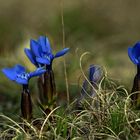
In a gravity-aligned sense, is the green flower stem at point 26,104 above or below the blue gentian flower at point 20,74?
below

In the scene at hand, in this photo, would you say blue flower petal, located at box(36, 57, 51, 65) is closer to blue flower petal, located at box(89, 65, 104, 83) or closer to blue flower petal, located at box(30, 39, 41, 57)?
blue flower petal, located at box(30, 39, 41, 57)

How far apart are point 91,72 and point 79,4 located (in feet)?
10.7

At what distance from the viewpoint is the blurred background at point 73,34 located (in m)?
4.45

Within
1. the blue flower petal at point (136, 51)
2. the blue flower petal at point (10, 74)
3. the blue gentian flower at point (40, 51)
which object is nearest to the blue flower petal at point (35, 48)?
the blue gentian flower at point (40, 51)

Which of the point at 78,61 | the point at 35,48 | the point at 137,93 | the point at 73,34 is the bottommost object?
the point at 137,93

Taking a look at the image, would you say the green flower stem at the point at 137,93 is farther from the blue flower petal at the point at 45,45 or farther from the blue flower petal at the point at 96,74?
the blue flower petal at the point at 45,45

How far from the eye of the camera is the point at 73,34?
5.45 metres

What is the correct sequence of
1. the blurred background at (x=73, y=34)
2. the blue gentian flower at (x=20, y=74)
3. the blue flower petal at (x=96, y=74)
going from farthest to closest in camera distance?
the blurred background at (x=73, y=34)
the blue flower petal at (x=96, y=74)
the blue gentian flower at (x=20, y=74)

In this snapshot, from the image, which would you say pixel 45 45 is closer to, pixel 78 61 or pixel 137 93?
pixel 137 93

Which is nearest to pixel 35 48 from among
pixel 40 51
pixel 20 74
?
pixel 40 51

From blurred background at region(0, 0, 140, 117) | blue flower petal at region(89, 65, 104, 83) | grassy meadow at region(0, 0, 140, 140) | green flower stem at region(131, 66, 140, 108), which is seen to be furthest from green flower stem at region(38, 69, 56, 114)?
blurred background at region(0, 0, 140, 117)

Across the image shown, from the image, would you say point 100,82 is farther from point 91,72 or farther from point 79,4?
point 79,4

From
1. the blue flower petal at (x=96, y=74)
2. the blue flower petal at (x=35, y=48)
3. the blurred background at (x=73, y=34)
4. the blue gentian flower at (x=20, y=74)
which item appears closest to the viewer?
the blue gentian flower at (x=20, y=74)

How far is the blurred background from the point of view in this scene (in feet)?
14.6
